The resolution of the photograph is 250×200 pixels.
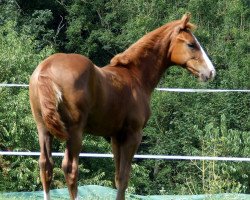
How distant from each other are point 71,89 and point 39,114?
43cm

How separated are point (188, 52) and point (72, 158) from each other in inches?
75.8

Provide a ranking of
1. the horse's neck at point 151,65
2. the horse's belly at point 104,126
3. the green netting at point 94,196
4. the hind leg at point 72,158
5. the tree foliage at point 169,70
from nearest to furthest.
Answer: the hind leg at point 72,158
the horse's belly at point 104,126
the horse's neck at point 151,65
the green netting at point 94,196
the tree foliage at point 169,70

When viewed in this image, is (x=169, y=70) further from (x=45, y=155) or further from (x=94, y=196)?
(x=45, y=155)

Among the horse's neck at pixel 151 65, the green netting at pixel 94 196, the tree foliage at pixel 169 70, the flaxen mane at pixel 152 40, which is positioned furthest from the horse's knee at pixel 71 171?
the tree foliage at pixel 169 70

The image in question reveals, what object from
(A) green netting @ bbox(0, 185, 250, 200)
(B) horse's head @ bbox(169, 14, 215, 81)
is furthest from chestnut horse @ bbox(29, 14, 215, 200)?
(A) green netting @ bbox(0, 185, 250, 200)

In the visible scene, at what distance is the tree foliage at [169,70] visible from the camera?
18900mm

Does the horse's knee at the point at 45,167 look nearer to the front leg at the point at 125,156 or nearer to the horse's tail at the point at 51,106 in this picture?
the horse's tail at the point at 51,106

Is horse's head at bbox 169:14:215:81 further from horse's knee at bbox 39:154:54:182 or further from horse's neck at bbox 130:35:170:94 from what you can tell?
horse's knee at bbox 39:154:54:182

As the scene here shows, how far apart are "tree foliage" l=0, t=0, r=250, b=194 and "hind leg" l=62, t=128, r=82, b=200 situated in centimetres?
1056

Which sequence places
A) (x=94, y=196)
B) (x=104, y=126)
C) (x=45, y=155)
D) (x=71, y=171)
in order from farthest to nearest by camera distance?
(x=94, y=196) → (x=104, y=126) → (x=45, y=155) → (x=71, y=171)

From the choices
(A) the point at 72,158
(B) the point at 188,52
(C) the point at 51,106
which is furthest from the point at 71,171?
(B) the point at 188,52

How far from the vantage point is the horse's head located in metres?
7.10

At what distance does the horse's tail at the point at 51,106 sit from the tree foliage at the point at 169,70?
10.7m

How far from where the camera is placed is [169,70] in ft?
87.0
